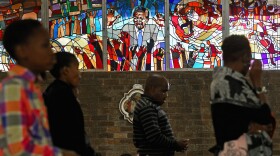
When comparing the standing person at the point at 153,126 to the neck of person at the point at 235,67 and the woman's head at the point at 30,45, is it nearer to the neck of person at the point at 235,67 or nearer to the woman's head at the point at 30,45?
the neck of person at the point at 235,67

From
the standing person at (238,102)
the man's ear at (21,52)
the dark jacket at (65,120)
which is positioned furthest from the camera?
the standing person at (238,102)

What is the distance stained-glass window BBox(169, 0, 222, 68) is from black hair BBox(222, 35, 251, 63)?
6311mm

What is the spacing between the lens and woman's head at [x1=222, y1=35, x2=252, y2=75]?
4.55m

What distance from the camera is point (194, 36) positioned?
11.0 meters

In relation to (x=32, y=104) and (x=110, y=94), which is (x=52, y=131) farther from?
(x=110, y=94)

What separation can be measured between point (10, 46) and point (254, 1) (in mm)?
8239

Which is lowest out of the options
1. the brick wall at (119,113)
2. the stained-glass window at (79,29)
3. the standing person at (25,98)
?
the brick wall at (119,113)

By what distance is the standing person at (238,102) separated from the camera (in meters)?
4.45

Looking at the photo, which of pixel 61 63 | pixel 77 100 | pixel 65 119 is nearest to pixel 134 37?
pixel 61 63

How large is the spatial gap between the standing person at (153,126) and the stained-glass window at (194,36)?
4.51 metres

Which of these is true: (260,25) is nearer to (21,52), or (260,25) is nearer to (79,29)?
(79,29)

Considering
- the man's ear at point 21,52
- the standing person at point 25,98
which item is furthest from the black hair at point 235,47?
the man's ear at point 21,52

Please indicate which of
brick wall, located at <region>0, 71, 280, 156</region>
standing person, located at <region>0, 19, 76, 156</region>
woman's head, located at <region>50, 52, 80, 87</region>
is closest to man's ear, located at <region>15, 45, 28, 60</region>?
standing person, located at <region>0, 19, 76, 156</region>

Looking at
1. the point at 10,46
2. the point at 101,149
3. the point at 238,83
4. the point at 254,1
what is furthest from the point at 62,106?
the point at 254,1
